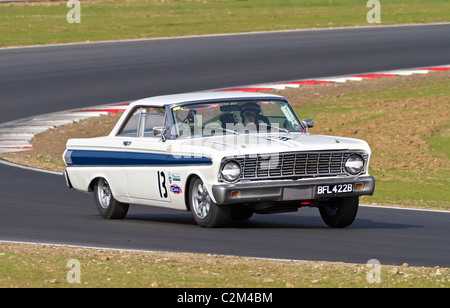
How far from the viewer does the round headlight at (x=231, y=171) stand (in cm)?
1045

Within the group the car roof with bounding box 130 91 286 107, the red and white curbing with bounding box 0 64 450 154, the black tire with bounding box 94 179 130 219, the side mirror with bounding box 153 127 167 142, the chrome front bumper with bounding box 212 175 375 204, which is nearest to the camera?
the chrome front bumper with bounding box 212 175 375 204

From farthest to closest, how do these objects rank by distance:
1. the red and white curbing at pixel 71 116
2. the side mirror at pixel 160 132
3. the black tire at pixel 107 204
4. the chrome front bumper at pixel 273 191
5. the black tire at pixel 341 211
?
the red and white curbing at pixel 71 116 < the black tire at pixel 107 204 < the side mirror at pixel 160 132 < the black tire at pixel 341 211 < the chrome front bumper at pixel 273 191

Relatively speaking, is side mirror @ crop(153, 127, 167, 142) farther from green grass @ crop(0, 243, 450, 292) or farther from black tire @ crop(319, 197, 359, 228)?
green grass @ crop(0, 243, 450, 292)

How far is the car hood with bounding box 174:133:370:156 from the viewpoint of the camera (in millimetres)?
10523

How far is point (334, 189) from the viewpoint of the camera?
35.0 ft

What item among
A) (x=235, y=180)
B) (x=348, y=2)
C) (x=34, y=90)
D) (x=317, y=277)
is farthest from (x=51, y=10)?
(x=317, y=277)

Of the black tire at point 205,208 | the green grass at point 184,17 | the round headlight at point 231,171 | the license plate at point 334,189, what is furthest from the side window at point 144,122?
the green grass at point 184,17

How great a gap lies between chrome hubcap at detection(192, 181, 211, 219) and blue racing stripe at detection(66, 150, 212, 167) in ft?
0.95

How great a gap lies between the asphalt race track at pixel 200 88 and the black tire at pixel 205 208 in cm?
10

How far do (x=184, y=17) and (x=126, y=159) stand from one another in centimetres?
2840

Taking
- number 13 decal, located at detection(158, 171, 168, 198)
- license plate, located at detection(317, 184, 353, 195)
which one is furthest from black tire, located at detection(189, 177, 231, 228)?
license plate, located at detection(317, 184, 353, 195)

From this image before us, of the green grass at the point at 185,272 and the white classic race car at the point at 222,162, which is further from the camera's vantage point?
the white classic race car at the point at 222,162

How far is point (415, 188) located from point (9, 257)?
774 cm

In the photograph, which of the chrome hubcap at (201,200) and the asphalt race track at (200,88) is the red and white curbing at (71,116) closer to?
the asphalt race track at (200,88)
